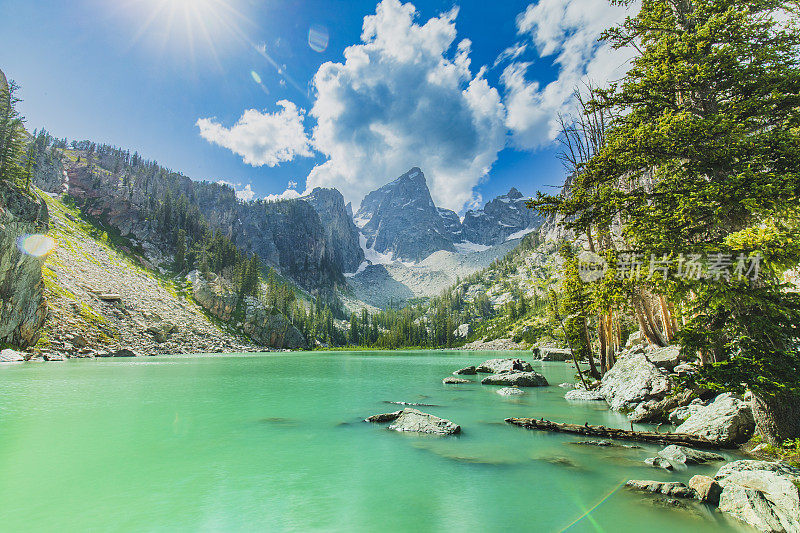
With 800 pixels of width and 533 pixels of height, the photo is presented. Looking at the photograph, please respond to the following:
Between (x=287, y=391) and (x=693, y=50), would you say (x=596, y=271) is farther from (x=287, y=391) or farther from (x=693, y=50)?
(x=287, y=391)

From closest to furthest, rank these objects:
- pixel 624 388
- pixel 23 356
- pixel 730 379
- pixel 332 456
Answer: pixel 730 379 < pixel 332 456 < pixel 624 388 < pixel 23 356

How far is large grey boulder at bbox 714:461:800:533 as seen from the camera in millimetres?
6186

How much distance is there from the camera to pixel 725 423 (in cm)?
1165

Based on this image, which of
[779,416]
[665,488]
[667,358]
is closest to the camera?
[665,488]

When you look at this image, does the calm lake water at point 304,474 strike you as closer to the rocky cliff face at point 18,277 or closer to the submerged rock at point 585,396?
the submerged rock at point 585,396

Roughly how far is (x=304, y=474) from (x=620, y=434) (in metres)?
11.0

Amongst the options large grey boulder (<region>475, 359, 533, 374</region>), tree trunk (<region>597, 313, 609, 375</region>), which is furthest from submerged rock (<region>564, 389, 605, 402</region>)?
large grey boulder (<region>475, 359, 533, 374</region>)

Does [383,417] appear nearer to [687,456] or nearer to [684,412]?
[687,456]

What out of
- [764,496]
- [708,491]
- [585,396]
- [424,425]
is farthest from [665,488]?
[585,396]

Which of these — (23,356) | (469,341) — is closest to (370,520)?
(23,356)

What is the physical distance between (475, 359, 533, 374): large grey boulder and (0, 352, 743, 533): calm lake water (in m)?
15.6

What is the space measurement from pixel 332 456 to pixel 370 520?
460cm

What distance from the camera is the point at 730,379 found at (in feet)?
28.3

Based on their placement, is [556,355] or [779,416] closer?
[779,416]
